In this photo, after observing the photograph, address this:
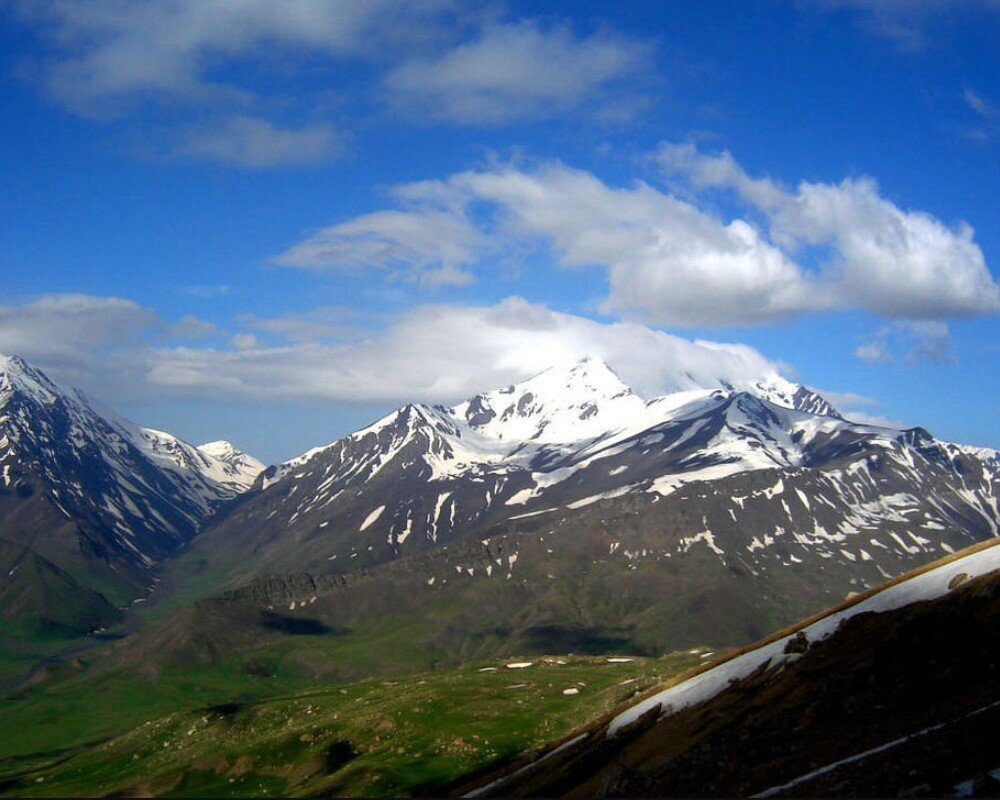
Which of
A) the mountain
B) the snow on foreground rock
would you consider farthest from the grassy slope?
the snow on foreground rock

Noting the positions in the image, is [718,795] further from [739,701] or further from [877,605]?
[877,605]

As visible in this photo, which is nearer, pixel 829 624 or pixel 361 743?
pixel 829 624

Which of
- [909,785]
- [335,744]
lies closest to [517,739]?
[335,744]

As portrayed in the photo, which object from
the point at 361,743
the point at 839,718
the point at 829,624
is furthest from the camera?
the point at 361,743

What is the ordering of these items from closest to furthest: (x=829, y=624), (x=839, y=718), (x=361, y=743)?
(x=839, y=718) < (x=829, y=624) < (x=361, y=743)

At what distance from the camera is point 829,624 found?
83812 millimetres

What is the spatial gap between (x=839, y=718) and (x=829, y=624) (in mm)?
26712

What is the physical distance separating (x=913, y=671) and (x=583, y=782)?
2875 cm

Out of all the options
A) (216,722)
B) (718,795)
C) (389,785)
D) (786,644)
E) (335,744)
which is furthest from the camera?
(216,722)

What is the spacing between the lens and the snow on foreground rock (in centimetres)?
7944

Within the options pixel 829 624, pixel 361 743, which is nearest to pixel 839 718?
pixel 829 624

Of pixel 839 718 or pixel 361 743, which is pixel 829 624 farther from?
pixel 361 743

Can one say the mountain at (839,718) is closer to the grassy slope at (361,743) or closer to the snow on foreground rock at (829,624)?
the snow on foreground rock at (829,624)

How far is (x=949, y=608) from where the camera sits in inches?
2566
